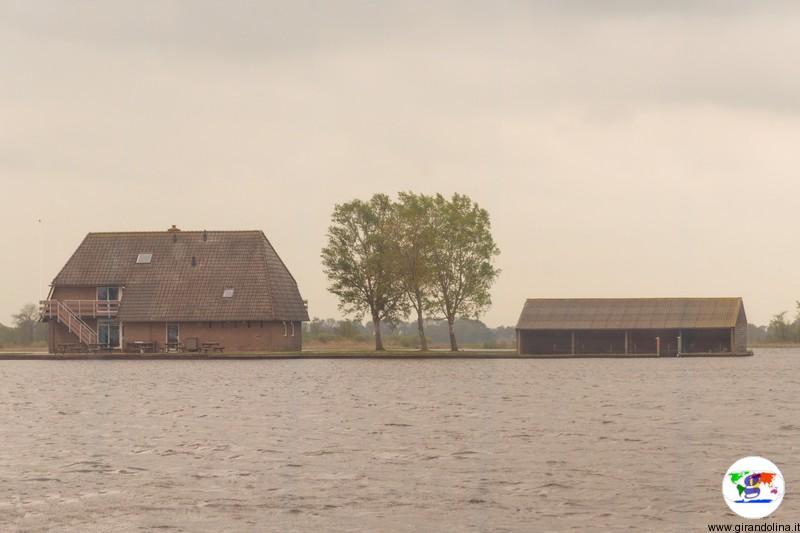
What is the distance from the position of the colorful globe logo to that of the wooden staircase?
7125cm

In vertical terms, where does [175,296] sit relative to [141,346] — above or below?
above

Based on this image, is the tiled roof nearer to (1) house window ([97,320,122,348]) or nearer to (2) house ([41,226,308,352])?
(2) house ([41,226,308,352])

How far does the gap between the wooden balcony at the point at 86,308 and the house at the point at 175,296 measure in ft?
0.23

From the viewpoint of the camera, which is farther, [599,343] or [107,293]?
[599,343]

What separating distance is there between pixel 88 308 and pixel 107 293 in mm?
1696

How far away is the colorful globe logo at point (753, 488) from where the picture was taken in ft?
54.8

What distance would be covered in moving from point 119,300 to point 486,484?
7034cm

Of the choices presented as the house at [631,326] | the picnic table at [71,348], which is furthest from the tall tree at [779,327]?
the picnic table at [71,348]

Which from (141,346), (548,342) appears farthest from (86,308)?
(548,342)

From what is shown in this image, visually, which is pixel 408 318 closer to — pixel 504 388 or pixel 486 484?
pixel 504 388

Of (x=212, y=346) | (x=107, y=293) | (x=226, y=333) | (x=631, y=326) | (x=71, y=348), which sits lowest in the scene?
(x=71, y=348)

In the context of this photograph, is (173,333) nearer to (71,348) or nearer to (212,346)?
(212,346)

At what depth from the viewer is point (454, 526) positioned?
16.0 metres

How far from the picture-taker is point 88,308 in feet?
286
